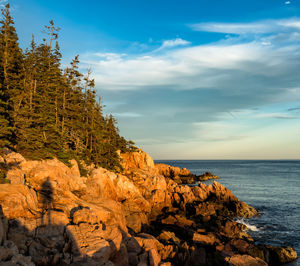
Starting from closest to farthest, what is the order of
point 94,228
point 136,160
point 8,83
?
point 94,228
point 8,83
point 136,160

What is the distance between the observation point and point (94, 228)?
14297 millimetres

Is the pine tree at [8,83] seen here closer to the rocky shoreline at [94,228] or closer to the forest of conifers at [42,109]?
the forest of conifers at [42,109]

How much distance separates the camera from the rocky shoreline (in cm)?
1222

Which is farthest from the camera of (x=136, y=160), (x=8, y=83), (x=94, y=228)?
(x=136, y=160)

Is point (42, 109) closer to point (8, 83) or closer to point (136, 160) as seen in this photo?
point (8, 83)

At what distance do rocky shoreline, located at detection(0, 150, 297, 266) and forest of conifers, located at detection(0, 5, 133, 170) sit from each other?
389 cm

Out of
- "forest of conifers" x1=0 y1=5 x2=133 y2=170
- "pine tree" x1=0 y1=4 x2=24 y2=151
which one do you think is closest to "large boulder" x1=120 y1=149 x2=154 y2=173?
"forest of conifers" x1=0 y1=5 x2=133 y2=170

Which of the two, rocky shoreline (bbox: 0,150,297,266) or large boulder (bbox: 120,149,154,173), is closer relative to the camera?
rocky shoreline (bbox: 0,150,297,266)

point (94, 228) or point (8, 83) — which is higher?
point (8, 83)

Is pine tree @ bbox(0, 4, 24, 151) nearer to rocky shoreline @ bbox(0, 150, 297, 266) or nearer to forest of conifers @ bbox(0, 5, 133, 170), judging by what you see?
forest of conifers @ bbox(0, 5, 133, 170)

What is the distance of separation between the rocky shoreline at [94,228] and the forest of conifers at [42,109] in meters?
3.89

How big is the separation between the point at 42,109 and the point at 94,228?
1933cm

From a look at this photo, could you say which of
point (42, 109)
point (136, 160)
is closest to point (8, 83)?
point (42, 109)

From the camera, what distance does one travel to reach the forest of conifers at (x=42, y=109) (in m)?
23.5
